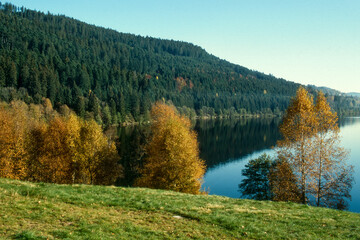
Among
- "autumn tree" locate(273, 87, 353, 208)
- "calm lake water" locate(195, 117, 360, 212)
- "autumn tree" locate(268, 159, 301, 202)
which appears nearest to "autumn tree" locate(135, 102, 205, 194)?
"autumn tree" locate(268, 159, 301, 202)

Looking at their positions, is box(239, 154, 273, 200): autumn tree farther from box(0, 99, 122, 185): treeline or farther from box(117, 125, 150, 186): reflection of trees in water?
box(0, 99, 122, 185): treeline

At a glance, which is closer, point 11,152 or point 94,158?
point 11,152

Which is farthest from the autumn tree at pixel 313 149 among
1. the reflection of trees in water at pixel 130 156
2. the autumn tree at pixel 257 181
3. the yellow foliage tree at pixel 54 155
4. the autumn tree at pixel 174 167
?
the reflection of trees in water at pixel 130 156

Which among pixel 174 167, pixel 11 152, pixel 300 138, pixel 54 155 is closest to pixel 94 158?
pixel 54 155

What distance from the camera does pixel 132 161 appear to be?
67000 mm

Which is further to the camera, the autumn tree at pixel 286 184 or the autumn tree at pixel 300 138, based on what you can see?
the autumn tree at pixel 286 184

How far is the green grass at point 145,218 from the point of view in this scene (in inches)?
472

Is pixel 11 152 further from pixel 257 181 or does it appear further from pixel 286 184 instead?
pixel 257 181

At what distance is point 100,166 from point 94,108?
84.4 m

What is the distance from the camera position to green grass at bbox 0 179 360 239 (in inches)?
472

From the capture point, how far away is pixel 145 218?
15.0 meters

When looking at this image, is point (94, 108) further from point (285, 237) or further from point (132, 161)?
point (285, 237)

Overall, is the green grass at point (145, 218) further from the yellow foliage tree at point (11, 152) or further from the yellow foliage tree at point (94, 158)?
the yellow foliage tree at point (94, 158)

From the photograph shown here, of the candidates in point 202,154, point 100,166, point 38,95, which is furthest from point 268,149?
point 38,95
